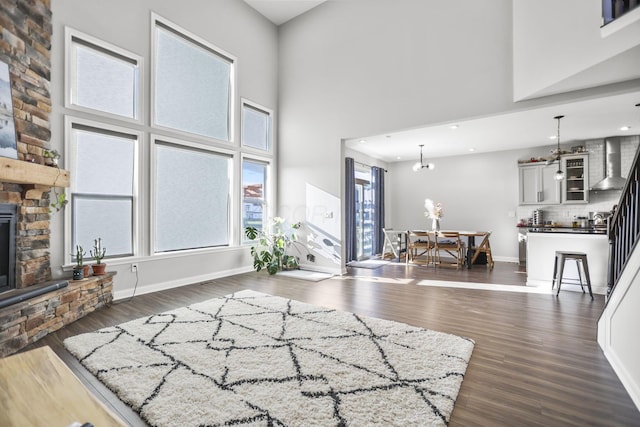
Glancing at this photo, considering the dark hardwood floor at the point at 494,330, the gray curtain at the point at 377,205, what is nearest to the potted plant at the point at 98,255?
the dark hardwood floor at the point at 494,330

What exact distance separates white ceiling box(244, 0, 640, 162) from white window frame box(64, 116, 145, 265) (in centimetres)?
358

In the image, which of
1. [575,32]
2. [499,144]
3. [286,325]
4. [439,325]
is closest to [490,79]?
[575,32]

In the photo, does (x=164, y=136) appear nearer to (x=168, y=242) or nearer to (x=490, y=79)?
(x=168, y=242)

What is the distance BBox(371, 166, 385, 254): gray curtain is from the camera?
26.9 feet

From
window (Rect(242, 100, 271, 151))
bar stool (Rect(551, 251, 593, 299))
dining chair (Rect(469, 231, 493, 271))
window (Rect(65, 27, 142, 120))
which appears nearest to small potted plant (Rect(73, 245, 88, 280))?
window (Rect(65, 27, 142, 120))

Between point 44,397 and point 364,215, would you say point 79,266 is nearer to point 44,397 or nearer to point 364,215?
point 44,397

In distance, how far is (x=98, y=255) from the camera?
373 centimetres

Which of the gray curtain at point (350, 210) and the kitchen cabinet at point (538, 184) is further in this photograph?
the gray curtain at point (350, 210)

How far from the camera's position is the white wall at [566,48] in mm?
2918

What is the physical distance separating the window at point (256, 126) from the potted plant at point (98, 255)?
9.57ft

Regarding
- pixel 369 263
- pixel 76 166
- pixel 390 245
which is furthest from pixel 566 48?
pixel 76 166

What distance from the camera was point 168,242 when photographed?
4.70 meters

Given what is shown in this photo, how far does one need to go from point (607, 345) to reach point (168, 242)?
16.7 feet

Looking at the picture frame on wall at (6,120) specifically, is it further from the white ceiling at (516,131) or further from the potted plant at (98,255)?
the white ceiling at (516,131)
